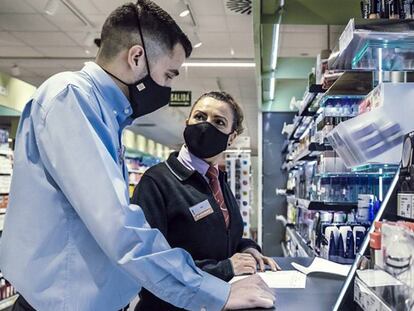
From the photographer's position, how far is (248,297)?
1214 millimetres

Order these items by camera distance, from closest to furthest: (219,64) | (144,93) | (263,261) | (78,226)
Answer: (78,226)
(144,93)
(263,261)
(219,64)

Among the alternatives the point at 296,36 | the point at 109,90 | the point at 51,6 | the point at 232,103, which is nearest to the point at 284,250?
the point at 296,36

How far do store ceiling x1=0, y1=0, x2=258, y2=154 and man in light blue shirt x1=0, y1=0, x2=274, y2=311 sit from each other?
4938 mm

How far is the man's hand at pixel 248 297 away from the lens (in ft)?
3.93

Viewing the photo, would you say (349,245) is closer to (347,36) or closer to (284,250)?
(347,36)

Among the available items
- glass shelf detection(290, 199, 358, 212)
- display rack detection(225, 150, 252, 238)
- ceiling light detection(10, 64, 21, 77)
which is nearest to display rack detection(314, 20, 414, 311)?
glass shelf detection(290, 199, 358, 212)

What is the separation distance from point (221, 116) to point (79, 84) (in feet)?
3.46

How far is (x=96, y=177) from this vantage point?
1080 mm

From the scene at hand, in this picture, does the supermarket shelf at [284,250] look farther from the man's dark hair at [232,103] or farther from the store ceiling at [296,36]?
the man's dark hair at [232,103]

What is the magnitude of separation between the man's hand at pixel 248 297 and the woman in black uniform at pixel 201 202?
0.38 metres

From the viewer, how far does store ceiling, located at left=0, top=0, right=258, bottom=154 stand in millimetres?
6211

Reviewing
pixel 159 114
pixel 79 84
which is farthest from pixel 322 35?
pixel 159 114

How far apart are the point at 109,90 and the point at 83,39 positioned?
6.45 meters

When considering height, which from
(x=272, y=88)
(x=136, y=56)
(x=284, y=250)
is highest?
(x=272, y=88)
